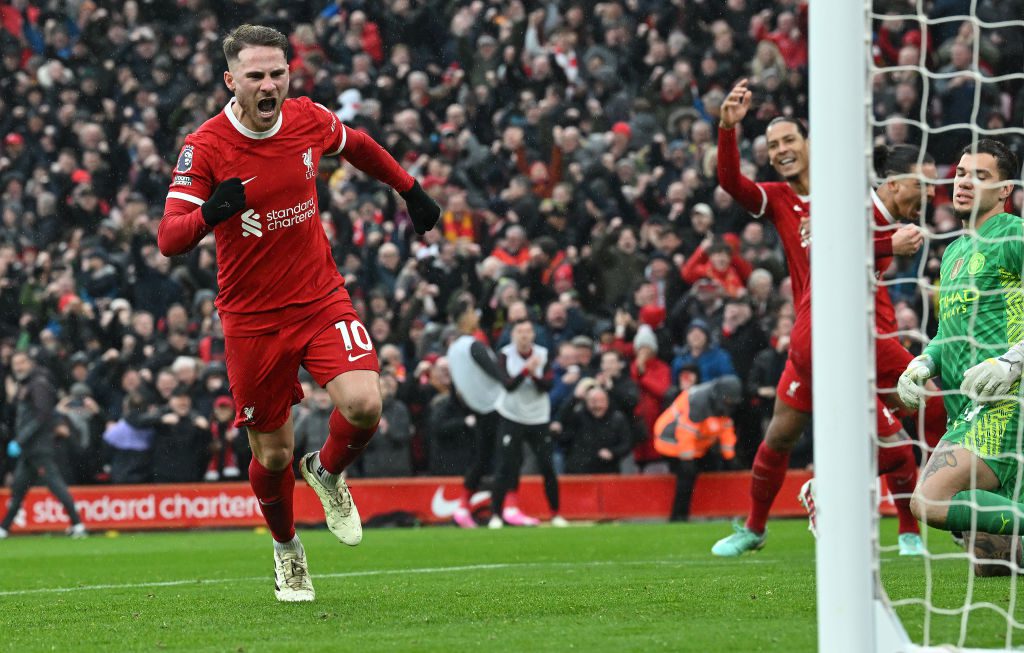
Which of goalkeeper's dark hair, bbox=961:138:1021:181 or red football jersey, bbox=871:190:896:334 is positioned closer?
goalkeeper's dark hair, bbox=961:138:1021:181

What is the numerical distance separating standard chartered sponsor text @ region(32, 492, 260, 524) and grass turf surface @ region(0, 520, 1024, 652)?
4516mm

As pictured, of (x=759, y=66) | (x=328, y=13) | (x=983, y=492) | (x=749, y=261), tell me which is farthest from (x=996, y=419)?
(x=328, y=13)

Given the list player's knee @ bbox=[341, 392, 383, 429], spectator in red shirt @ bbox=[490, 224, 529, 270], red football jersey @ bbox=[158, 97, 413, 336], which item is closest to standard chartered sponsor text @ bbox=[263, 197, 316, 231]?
red football jersey @ bbox=[158, 97, 413, 336]

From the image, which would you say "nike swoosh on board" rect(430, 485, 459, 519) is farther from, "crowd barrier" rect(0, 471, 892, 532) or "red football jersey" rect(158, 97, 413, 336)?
"red football jersey" rect(158, 97, 413, 336)

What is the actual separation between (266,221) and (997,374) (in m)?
3.37

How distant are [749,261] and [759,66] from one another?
3503 mm

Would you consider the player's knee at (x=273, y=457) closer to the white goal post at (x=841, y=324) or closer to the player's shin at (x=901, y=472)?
the white goal post at (x=841, y=324)

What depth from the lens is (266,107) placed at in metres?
6.55

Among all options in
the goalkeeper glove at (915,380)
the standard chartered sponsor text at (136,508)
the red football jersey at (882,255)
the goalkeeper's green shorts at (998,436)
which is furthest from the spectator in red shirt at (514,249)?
the goalkeeper's green shorts at (998,436)

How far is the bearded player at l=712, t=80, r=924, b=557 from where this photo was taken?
8.23 m

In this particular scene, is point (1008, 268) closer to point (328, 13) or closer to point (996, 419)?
point (996, 419)

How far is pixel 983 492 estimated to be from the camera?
592 centimetres

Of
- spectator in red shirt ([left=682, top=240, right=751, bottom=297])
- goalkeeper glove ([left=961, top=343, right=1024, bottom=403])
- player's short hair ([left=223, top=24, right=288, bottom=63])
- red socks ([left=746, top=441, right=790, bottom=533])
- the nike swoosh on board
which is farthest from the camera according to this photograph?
spectator in red shirt ([left=682, top=240, right=751, bottom=297])

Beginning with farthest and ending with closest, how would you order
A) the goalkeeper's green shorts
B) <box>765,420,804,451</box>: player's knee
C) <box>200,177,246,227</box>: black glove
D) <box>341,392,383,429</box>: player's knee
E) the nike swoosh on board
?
the nike swoosh on board, <box>765,420,804,451</box>: player's knee, <box>341,392,383,429</box>: player's knee, the goalkeeper's green shorts, <box>200,177,246,227</box>: black glove
